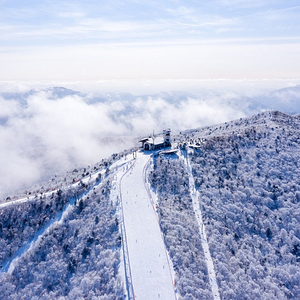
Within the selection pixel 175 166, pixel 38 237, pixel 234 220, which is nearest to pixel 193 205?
pixel 234 220

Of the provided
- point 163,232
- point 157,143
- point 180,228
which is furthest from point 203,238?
point 157,143

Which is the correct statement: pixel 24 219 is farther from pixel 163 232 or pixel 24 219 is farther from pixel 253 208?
pixel 253 208

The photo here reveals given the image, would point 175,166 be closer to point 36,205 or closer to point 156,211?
point 156,211

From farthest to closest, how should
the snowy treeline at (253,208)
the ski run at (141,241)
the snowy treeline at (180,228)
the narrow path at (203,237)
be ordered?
the snowy treeline at (253,208), the narrow path at (203,237), the snowy treeline at (180,228), the ski run at (141,241)

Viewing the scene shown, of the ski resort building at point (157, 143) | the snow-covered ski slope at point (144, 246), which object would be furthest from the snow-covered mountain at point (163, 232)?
the ski resort building at point (157, 143)

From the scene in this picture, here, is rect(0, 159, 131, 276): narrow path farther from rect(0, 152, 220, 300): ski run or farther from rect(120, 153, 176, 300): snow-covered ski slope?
rect(120, 153, 176, 300): snow-covered ski slope

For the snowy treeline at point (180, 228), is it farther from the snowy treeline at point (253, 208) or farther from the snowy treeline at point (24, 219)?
the snowy treeline at point (24, 219)
